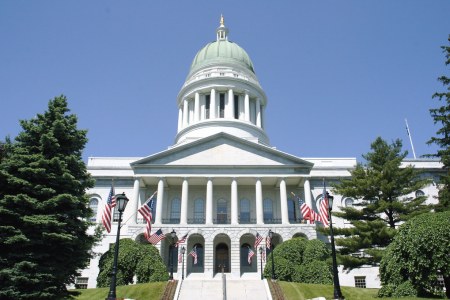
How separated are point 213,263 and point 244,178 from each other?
9.01m

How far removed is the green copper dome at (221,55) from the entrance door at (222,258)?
1107 inches

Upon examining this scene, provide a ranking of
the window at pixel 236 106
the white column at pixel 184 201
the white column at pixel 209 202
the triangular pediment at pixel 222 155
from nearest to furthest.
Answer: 1. the white column at pixel 209 202
2. the white column at pixel 184 201
3. the triangular pediment at pixel 222 155
4. the window at pixel 236 106

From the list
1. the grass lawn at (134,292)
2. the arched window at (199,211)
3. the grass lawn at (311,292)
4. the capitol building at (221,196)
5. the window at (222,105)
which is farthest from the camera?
the window at (222,105)

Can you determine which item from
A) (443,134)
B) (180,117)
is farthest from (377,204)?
(180,117)

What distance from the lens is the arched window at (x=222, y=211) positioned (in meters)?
41.6

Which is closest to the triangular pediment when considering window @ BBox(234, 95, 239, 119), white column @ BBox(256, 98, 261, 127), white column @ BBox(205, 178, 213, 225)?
white column @ BBox(205, 178, 213, 225)

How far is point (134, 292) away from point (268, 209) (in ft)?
67.0

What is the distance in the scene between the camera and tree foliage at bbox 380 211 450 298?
18375 mm

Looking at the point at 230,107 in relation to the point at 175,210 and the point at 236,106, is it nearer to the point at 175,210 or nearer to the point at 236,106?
the point at 236,106

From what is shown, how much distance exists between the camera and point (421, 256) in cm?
1888

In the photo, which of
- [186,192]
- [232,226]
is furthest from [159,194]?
[232,226]

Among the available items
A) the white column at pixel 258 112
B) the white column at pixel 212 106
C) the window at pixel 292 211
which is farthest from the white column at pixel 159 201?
the white column at pixel 258 112

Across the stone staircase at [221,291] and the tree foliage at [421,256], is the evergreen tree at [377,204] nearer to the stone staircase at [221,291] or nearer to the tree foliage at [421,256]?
the stone staircase at [221,291]

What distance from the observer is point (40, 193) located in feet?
68.0
